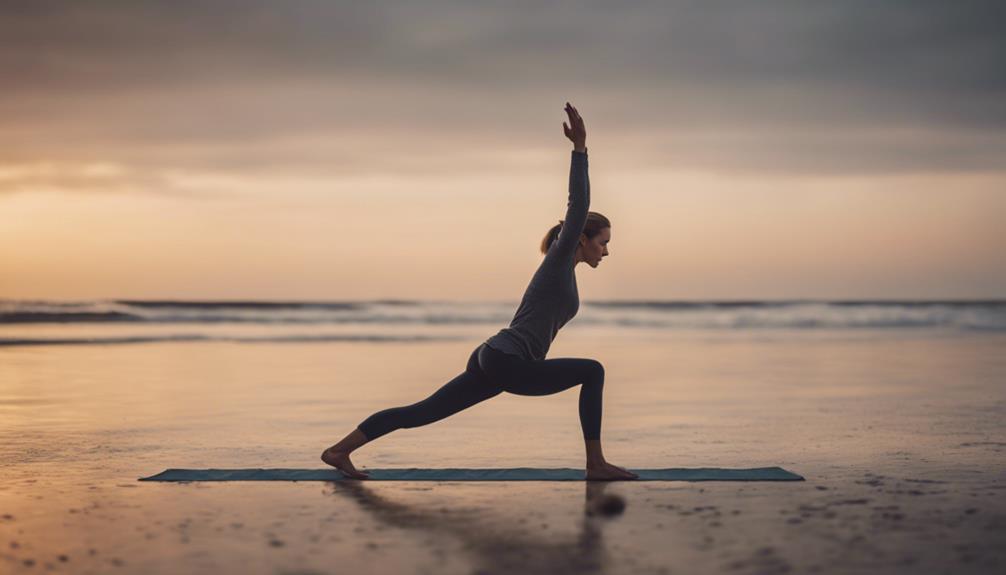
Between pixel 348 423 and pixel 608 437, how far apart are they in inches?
88.7

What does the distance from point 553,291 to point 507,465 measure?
1.46 m

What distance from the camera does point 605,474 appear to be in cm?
631

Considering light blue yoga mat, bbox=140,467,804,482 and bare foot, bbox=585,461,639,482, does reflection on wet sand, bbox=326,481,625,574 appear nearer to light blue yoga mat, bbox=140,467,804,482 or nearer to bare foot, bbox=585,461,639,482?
bare foot, bbox=585,461,639,482

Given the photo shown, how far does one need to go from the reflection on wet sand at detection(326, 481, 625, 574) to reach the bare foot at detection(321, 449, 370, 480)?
0.29m

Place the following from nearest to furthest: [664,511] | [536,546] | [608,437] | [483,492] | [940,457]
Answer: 1. [536,546]
2. [664,511]
3. [483,492]
4. [940,457]
5. [608,437]

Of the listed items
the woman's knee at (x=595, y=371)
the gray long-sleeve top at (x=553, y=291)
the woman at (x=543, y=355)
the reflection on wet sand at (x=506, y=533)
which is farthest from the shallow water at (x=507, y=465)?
the gray long-sleeve top at (x=553, y=291)

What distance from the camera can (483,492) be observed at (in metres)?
6.01

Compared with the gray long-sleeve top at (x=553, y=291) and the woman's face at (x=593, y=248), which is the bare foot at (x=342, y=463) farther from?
the woman's face at (x=593, y=248)

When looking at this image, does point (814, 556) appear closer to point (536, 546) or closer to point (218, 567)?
point (536, 546)

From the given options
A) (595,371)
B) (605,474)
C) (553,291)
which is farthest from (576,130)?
(605,474)

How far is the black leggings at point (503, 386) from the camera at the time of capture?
6.21 meters

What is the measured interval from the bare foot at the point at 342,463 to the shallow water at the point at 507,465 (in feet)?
0.65

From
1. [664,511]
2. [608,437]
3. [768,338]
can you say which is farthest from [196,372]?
[768,338]

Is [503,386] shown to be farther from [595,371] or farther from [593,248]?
[593,248]
